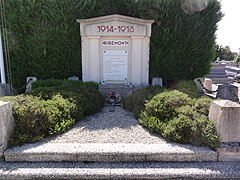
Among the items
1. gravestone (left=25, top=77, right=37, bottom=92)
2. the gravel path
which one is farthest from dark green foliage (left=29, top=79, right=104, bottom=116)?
gravestone (left=25, top=77, right=37, bottom=92)

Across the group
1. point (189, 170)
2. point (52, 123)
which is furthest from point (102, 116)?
point (189, 170)

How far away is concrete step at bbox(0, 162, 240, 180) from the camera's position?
9.80 feet

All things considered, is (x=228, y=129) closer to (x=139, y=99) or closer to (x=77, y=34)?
(x=139, y=99)

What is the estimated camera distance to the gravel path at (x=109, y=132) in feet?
Answer: 12.4

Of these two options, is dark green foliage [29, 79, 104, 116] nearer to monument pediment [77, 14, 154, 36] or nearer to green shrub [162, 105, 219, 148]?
monument pediment [77, 14, 154, 36]

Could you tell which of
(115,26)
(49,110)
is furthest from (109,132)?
(115,26)

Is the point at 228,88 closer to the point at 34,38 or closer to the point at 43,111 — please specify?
the point at 43,111

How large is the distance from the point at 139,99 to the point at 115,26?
2778 mm

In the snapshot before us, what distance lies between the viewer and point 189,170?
3064 millimetres

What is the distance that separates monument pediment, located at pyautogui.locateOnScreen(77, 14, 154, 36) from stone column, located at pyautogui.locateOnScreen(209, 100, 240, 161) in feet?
13.1

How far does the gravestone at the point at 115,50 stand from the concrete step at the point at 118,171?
3.75 m

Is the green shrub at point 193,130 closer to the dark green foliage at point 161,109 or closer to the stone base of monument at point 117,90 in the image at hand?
the dark green foliage at point 161,109

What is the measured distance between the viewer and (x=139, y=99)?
5258 millimetres

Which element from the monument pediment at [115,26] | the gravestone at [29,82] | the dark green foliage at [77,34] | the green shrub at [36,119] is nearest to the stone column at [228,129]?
the green shrub at [36,119]
